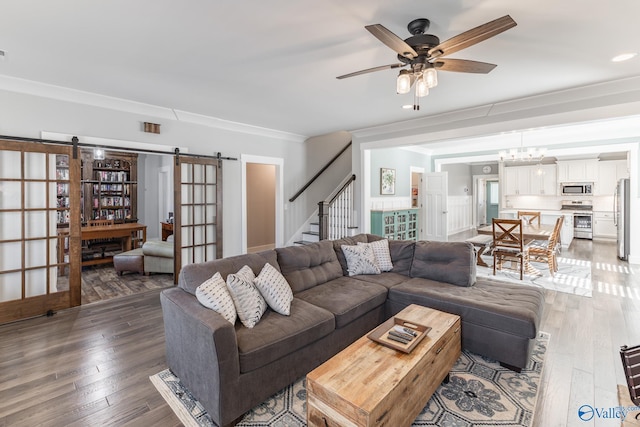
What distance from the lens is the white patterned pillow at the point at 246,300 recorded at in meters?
2.22

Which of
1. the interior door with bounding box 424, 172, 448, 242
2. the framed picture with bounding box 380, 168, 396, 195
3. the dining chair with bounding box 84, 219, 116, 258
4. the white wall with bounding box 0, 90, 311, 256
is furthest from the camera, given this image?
the interior door with bounding box 424, 172, 448, 242

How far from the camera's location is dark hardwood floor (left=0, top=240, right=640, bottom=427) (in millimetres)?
1984

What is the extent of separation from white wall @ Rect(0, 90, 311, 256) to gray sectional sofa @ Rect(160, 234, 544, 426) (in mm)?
2632

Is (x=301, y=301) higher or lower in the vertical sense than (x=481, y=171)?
lower

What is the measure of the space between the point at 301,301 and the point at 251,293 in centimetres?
58

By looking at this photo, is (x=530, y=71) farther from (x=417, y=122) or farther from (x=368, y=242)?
(x=368, y=242)

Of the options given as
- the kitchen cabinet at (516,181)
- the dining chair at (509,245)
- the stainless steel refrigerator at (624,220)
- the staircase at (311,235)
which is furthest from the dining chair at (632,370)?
the kitchen cabinet at (516,181)

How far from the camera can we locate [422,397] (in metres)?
1.83

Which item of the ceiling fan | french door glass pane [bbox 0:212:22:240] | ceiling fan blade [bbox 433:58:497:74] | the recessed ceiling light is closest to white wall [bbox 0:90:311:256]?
french door glass pane [bbox 0:212:22:240]

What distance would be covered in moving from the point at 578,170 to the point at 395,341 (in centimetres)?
1008

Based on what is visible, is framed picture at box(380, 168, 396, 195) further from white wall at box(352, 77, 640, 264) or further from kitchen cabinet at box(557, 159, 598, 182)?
kitchen cabinet at box(557, 159, 598, 182)

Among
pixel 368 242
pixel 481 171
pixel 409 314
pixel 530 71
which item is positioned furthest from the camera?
pixel 481 171

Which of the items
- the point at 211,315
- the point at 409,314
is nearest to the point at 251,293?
the point at 211,315

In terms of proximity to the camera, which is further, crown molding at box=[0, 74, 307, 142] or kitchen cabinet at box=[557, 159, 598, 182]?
kitchen cabinet at box=[557, 159, 598, 182]
